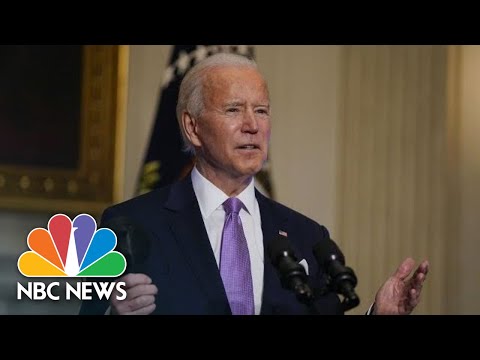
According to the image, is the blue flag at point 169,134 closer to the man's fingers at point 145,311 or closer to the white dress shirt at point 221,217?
the white dress shirt at point 221,217

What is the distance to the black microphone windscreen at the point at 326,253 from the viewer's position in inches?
148

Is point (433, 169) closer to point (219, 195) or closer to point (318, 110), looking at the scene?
point (318, 110)

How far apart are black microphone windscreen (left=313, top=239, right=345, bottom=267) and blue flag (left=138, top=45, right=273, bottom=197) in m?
2.04

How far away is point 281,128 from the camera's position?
6.26 m

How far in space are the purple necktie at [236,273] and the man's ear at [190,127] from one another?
0.38 metres

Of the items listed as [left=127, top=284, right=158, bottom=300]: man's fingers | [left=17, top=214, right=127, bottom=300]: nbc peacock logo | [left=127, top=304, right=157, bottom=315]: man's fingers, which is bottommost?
[left=127, top=304, right=157, bottom=315]: man's fingers

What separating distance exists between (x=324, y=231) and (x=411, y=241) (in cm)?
202

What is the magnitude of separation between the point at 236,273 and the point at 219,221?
0.72ft

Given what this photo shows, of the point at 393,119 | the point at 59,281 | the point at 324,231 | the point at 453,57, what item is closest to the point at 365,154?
the point at 393,119

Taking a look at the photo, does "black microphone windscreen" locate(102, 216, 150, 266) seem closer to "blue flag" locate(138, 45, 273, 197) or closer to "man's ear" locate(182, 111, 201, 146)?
"man's ear" locate(182, 111, 201, 146)

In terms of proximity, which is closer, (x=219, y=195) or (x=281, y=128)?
(x=219, y=195)

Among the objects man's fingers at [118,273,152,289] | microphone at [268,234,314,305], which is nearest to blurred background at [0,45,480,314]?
man's fingers at [118,273,152,289]

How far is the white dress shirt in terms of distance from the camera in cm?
416

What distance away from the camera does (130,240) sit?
4199 mm
